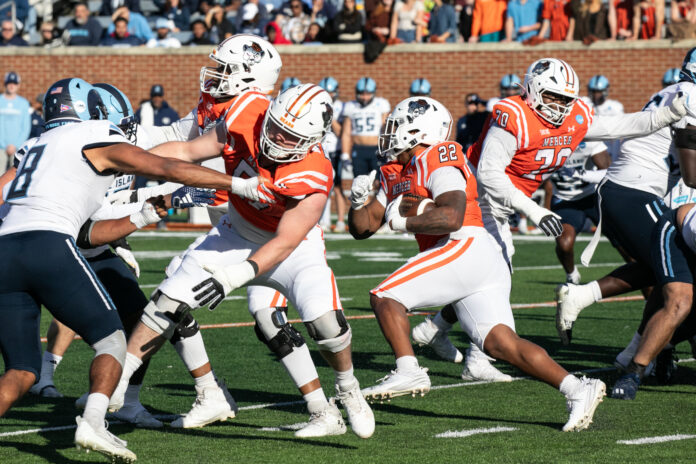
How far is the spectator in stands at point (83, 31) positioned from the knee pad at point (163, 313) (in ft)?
58.9

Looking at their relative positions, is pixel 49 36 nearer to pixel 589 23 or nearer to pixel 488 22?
pixel 488 22

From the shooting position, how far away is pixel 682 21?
19531mm

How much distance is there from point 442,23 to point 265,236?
16312 millimetres

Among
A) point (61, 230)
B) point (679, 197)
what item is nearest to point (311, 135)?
point (61, 230)

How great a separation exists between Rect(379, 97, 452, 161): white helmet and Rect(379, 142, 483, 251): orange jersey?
112mm

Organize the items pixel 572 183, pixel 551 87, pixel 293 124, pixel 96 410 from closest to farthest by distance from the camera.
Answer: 1. pixel 96 410
2. pixel 293 124
3. pixel 551 87
4. pixel 572 183

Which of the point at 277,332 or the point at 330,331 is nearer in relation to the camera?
the point at 330,331

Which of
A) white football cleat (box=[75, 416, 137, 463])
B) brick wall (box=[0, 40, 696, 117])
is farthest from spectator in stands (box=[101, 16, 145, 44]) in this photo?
white football cleat (box=[75, 416, 137, 463])

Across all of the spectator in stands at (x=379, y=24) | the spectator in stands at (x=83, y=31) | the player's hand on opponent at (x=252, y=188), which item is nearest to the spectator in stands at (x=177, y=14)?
the spectator in stands at (x=83, y=31)

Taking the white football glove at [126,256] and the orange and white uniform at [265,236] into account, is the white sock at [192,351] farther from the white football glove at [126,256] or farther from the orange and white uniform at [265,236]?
the white football glove at [126,256]

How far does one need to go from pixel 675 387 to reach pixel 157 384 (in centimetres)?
306

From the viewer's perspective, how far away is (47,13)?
23.6 metres

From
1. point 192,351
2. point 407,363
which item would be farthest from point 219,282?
point 407,363

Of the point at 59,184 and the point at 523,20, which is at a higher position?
the point at 59,184
